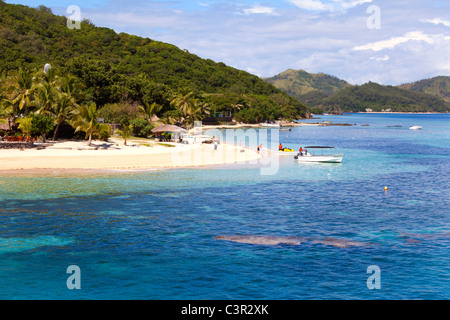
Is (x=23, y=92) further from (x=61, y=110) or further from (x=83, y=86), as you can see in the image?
(x=83, y=86)

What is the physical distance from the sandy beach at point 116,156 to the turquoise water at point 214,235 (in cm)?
477

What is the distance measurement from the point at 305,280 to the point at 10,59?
14123cm

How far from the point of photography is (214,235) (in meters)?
24.0

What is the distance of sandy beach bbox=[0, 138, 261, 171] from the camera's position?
47.2 m

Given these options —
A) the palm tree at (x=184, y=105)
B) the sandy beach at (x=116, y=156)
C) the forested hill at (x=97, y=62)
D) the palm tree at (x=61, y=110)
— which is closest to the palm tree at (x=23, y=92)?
the palm tree at (x=61, y=110)

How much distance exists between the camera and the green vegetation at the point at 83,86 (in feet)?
194

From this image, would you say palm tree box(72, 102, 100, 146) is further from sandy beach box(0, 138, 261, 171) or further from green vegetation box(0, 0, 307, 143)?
sandy beach box(0, 138, 261, 171)

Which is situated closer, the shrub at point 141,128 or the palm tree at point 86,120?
the palm tree at point 86,120

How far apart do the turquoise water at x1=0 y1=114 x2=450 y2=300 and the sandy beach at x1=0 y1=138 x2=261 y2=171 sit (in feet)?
15.7

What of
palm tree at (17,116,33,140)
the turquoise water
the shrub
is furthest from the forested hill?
the turquoise water

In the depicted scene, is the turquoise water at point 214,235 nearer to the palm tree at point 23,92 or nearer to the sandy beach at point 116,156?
the sandy beach at point 116,156

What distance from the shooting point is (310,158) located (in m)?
57.4
